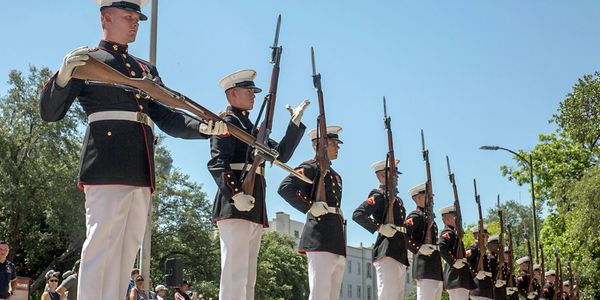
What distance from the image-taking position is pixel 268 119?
22.4 feet

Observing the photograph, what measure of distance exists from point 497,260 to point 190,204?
31.0m

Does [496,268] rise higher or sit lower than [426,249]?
higher

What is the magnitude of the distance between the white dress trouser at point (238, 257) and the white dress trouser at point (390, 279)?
10.1ft

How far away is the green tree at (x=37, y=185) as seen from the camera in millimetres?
32500

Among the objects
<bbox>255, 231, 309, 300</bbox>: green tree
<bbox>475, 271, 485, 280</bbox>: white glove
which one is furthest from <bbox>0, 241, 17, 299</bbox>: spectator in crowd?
<bbox>255, 231, 309, 300</bbox>: green tree

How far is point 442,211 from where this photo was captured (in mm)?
12789

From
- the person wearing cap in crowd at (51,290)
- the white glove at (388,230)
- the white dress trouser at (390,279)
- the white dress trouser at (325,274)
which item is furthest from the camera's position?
the person wearing cap in crowd at (51,290)

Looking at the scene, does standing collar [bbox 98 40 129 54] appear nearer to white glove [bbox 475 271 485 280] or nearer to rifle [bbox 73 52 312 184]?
rifle [bbox 73 52 312 184]

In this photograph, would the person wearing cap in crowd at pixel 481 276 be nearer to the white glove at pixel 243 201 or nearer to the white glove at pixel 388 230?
the white glove at pixel 388 230

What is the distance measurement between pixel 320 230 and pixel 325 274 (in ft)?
1.58

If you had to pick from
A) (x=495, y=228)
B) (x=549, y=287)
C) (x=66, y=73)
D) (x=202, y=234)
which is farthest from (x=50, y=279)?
(x=495, y=228)

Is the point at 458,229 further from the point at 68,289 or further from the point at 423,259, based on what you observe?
the point at 68,289

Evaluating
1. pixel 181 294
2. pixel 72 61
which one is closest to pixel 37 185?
pixel 181 294

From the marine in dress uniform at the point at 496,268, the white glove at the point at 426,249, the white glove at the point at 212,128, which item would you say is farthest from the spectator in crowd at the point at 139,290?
the white glove at the point at 212,128
